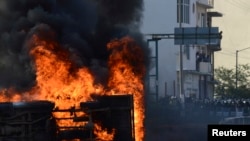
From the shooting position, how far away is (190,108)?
179 feet

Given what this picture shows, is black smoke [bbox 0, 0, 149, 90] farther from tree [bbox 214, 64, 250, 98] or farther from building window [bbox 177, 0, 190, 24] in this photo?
tree [bbox 214, 64, 250, 98]

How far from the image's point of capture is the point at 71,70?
1021 inches

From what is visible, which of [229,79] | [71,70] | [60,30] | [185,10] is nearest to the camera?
[71,70]

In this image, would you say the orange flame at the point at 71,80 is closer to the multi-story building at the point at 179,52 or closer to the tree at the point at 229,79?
the multi-story building at the point at 179,52

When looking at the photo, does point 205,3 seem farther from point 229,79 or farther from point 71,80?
point 71,80

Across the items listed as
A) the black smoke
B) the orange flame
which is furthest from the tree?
the orange flame

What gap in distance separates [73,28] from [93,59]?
1.24 meters

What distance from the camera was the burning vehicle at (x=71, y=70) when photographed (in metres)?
23.5

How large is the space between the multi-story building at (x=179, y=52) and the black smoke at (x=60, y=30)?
37.5m

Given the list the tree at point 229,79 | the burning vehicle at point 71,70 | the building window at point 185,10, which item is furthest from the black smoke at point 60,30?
the tree at point 229,79

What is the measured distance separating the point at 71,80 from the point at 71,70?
460 millimetres

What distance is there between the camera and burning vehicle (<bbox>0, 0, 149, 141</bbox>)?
23.5 m

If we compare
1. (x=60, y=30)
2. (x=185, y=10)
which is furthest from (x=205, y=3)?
(x=60, y=30)

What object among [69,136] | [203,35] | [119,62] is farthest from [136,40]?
[203,35]
